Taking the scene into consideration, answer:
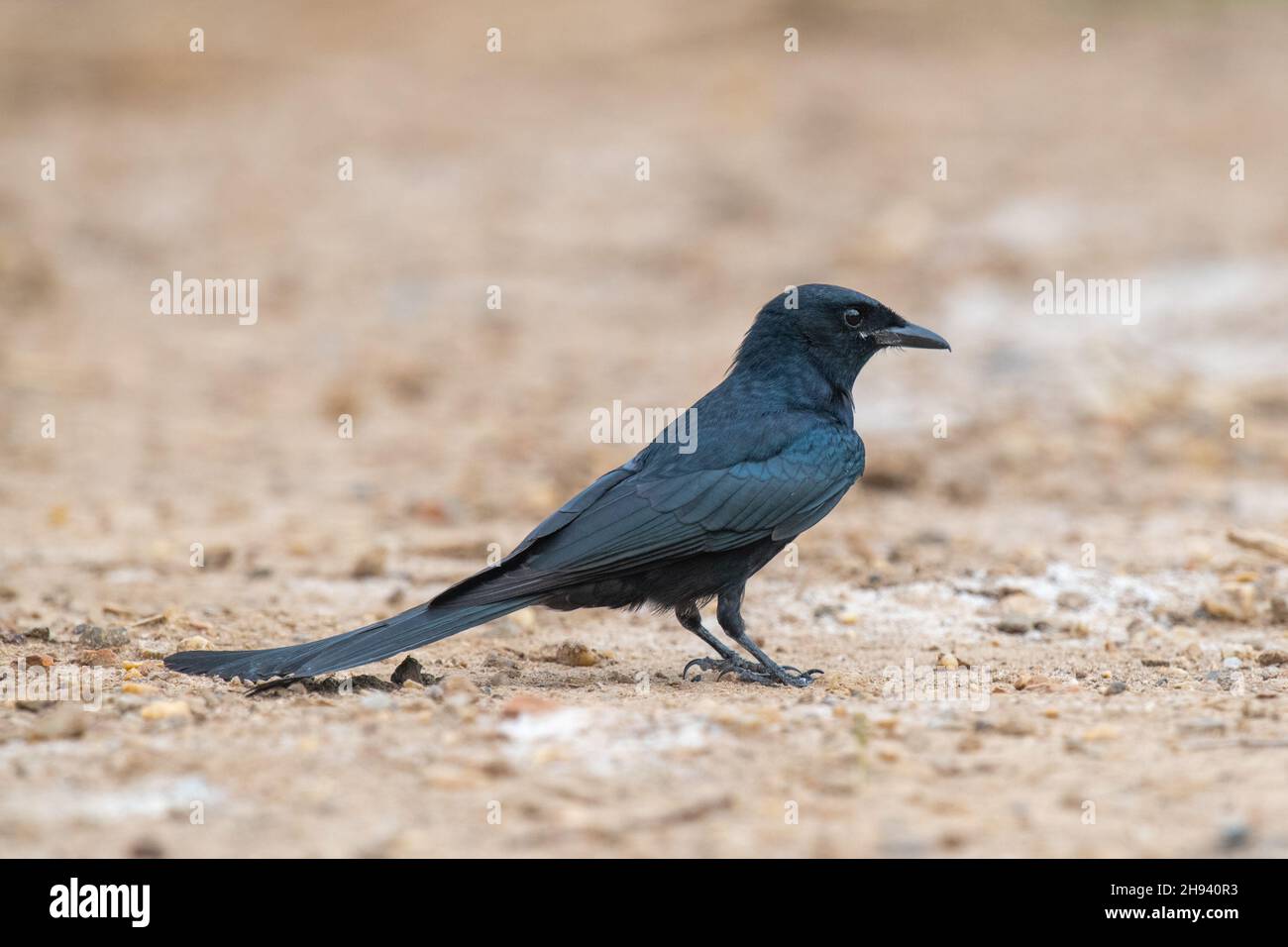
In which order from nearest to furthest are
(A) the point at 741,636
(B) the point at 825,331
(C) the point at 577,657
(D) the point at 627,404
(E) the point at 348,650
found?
Result: (E) the point at 348,650 < (A) the point at 741,636 < (C) the point at 577,657 < (B) the point at 825,331 < (D) the point at 627,404

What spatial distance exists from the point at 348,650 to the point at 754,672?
4.90 ft

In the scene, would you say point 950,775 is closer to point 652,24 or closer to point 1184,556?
point 1184,556

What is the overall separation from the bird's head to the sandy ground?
3.68 ft

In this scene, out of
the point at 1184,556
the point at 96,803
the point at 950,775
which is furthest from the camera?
the point at 1184,556

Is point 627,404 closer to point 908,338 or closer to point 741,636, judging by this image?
point 908,338

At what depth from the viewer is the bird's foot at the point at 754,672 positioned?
5.61 metres

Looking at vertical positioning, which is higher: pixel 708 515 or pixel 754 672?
pixel 708 515

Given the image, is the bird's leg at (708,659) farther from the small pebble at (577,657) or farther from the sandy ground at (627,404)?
the small pebble at (577,657)

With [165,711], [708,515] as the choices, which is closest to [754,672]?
[708,515]

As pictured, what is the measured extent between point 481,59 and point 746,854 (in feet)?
51.9

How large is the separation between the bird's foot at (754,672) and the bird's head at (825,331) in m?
1.19

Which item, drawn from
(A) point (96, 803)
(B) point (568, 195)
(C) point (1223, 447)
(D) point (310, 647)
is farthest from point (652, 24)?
(A) point (96, 803)

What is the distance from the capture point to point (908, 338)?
20.8 ft

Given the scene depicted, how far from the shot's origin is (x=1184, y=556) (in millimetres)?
7316
